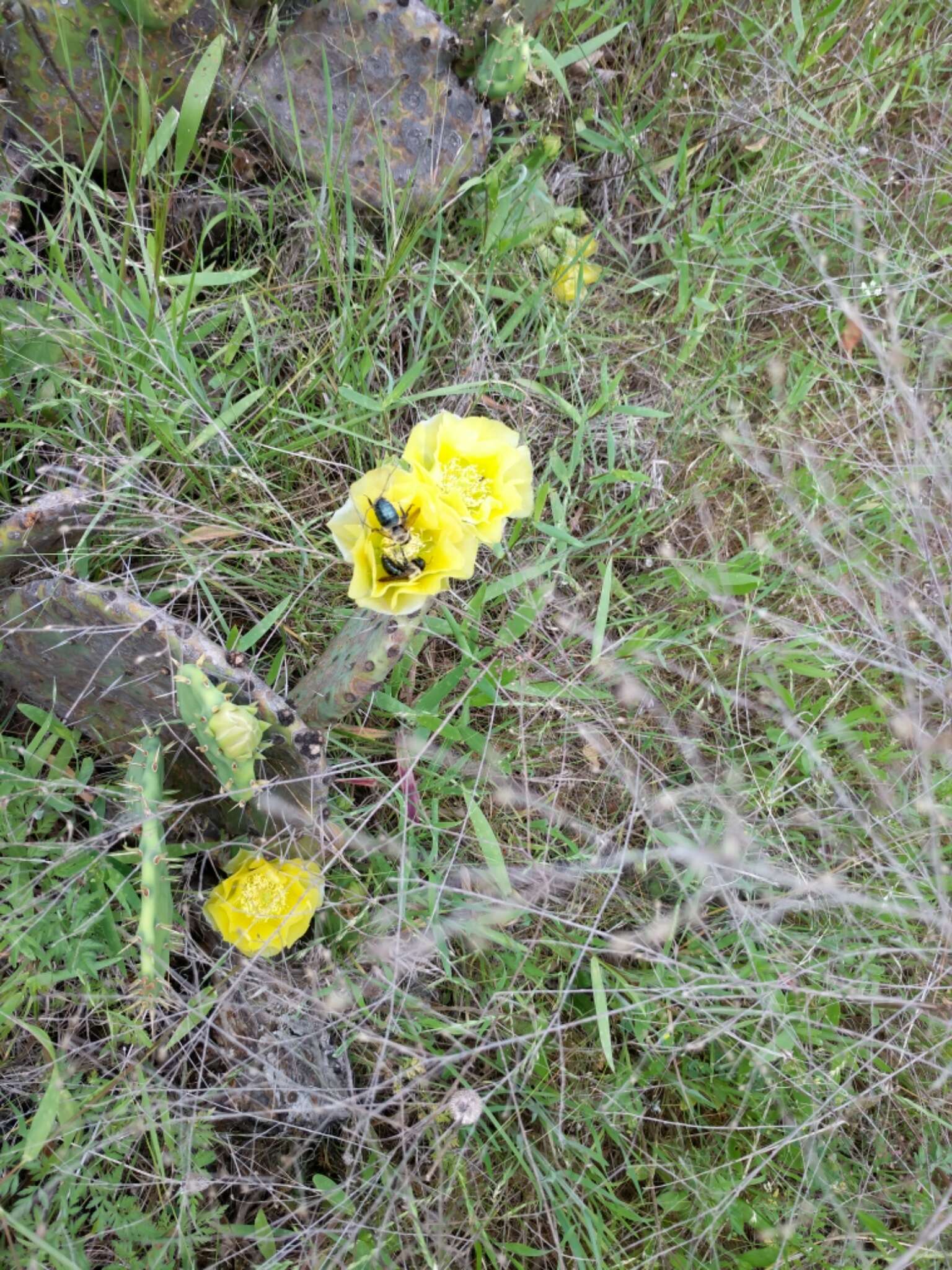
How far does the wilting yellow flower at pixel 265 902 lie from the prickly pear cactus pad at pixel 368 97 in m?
1.12

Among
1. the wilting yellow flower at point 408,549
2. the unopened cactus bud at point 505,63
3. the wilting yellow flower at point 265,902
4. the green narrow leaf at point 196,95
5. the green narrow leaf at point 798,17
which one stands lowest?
the wilting yellow flower at point 265,902

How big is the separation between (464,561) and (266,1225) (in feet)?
3.04

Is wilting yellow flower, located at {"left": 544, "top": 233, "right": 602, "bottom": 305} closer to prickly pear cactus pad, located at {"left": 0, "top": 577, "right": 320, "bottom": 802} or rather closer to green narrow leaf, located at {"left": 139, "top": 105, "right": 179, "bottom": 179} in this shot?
green narrow leaf, located at {"left": 139, "top": 105, "right": 179, "bottom": 179}

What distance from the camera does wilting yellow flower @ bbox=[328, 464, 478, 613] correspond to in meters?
1.03

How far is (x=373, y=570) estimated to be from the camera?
40.9 inches

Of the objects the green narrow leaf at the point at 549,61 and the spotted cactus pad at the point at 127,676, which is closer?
the spotted cactus pad at the point at 127,676

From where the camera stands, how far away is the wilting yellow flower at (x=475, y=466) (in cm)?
111

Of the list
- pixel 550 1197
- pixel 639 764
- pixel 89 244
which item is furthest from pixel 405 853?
pixel 89 244

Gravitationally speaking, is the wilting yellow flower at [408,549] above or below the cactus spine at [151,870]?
above

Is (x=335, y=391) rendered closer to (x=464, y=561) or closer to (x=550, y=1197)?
(x=464, y=561)

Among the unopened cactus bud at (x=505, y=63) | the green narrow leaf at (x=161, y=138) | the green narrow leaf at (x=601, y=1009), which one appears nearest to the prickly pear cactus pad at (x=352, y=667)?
the green narrow leaf at (x=601, y=1009)

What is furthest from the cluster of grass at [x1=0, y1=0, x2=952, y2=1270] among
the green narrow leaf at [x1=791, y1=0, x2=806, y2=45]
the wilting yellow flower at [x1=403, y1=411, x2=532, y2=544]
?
the wilting yellow flower at [x1=403, y1=411, x2=532, y2=544]

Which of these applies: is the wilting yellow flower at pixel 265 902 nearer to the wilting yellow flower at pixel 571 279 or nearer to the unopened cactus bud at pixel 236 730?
the unopened cactus bud at pixel 236 730

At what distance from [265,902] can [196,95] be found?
1187mm
